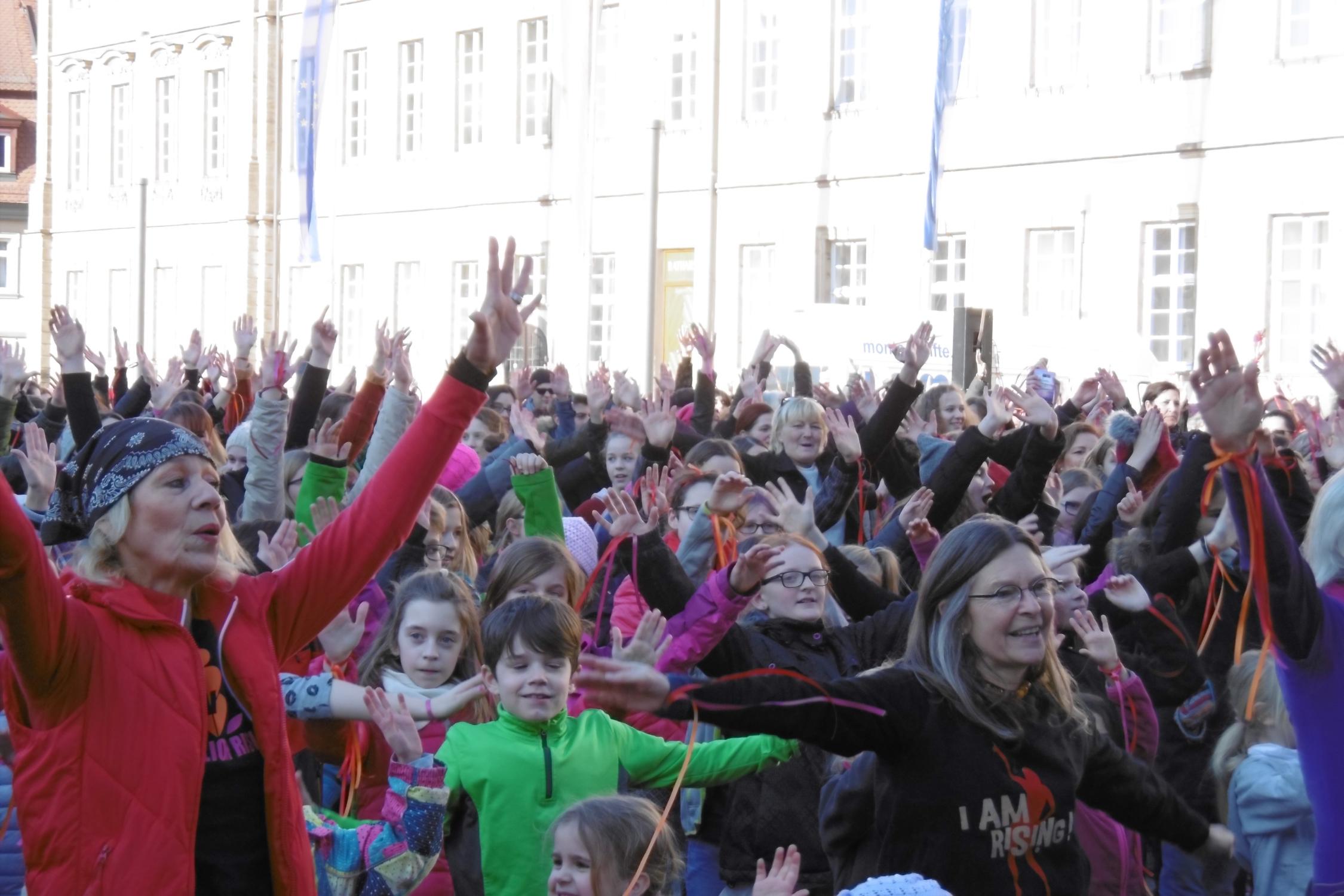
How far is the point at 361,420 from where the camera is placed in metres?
7.11

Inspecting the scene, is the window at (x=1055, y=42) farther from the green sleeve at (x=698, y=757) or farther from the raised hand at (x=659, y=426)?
the green sleeve at (x=698, y=757)

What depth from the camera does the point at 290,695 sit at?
420 cm

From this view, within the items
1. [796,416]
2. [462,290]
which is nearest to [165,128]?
[462,290]

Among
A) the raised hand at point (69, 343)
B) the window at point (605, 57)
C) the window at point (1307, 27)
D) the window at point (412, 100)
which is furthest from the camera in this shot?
the window at point (412, 100)

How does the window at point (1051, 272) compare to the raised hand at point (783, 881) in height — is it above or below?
above

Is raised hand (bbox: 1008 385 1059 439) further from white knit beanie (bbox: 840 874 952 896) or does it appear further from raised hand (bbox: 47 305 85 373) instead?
white knit beanie (bbox: 840 874 952 896)

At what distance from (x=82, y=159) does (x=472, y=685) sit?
43.0 meters

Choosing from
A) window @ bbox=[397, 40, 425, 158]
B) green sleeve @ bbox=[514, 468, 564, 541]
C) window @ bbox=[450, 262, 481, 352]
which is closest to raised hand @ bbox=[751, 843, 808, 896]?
green sleeve @ bbox=[514, 468, 564, 541]

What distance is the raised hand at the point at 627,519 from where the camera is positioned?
18.2 ft

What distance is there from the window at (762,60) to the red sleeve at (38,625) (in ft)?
85.6

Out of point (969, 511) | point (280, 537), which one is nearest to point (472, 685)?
point (280, 537)

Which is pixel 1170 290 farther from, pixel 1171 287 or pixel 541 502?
pixel 541 502

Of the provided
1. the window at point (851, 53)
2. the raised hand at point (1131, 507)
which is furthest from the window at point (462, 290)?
the raised hand at point (1131, 507)

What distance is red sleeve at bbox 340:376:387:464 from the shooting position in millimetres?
7043
